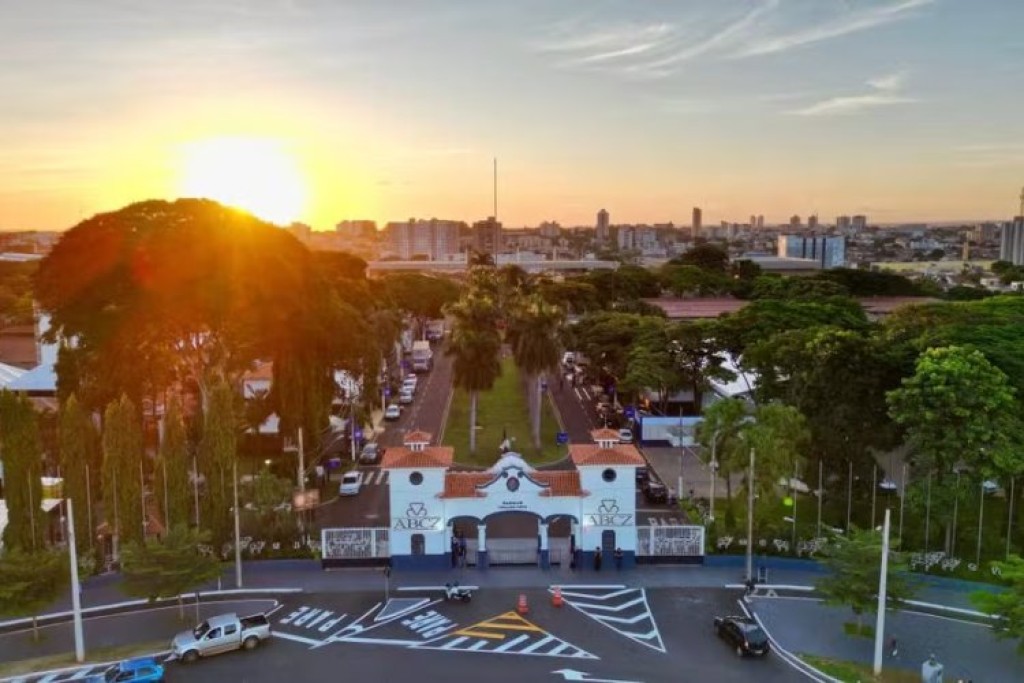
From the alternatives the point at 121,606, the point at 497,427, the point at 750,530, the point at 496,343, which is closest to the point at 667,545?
the point at 750,530

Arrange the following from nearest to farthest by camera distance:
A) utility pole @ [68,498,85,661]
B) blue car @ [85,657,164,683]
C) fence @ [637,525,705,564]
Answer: blue car @ [85,657,164,683] < utility pole @ [68,498,85,661] < fence @ [637,525,705,564]

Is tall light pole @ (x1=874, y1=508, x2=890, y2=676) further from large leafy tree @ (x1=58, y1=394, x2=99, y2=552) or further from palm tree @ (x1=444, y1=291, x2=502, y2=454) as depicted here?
large leafy tree @ (x1=58, y1=394, x2=99, y2=552)

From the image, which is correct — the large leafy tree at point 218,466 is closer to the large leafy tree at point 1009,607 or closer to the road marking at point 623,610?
the road marking at point 623,610

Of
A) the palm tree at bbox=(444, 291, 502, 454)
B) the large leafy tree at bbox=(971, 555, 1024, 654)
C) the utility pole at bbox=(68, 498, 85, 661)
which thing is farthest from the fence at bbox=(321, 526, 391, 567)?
the large leafy tree at bbox=(971, 555, 1024, 654)

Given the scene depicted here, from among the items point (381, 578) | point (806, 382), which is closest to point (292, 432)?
point (381, 578)

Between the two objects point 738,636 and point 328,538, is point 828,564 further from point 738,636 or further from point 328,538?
point 328,538

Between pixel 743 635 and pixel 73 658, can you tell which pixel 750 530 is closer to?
pixel 743 635
